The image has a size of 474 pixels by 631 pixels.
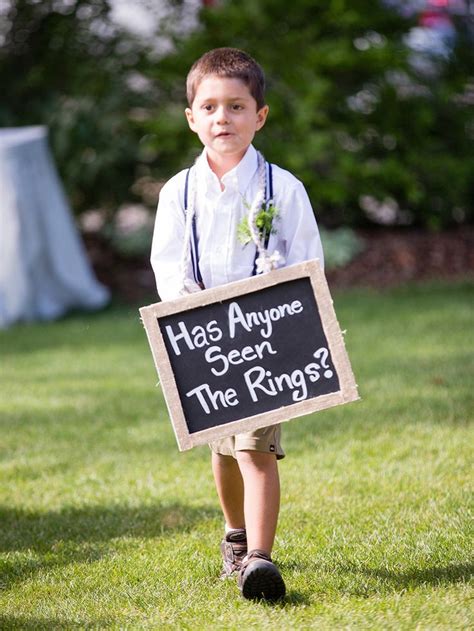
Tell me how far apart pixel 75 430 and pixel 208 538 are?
191 cm

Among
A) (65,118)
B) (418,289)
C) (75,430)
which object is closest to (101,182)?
(65,118)

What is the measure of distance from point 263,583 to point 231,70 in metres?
1.54

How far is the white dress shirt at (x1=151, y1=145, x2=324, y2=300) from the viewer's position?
10.2 ft

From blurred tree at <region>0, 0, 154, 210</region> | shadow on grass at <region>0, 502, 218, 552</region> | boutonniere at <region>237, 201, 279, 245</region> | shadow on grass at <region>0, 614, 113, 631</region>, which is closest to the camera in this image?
shadow on grass at <region>0, 614, 113, 631</region>

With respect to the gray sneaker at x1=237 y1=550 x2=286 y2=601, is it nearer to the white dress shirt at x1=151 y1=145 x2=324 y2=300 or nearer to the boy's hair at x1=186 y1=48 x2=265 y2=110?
the white dress shirt at x1=151 y1=145 x2=324 y2=300

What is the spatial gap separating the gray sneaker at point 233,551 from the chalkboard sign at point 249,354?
49cm

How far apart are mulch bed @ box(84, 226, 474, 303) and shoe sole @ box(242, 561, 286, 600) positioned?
7.67 metres

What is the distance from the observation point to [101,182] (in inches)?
467

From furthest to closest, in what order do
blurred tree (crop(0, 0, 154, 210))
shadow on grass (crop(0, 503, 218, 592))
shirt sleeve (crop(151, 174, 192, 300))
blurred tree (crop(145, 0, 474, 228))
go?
blurred tree (crop(0, 0, 154, 210))
blurred tree (crop(145, 0, 474, 228))
shadow on grass (crop(0, 503, 218, 592))
shirt sleeve (crop(151, 174, 192, 300))

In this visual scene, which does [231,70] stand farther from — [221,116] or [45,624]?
[45,624]

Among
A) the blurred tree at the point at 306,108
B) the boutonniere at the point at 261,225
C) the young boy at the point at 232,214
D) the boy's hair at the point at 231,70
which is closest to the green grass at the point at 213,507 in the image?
the young boy at the point at 232,214

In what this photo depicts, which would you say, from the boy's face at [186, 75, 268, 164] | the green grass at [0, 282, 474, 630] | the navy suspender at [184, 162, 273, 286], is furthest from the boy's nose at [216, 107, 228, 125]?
the green grass at [0, 282, 474, 630]

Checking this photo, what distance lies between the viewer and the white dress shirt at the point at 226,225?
10.2 feet

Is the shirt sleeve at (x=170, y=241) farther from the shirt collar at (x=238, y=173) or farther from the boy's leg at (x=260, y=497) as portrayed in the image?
the boy's leg at (x=260, y=497)
